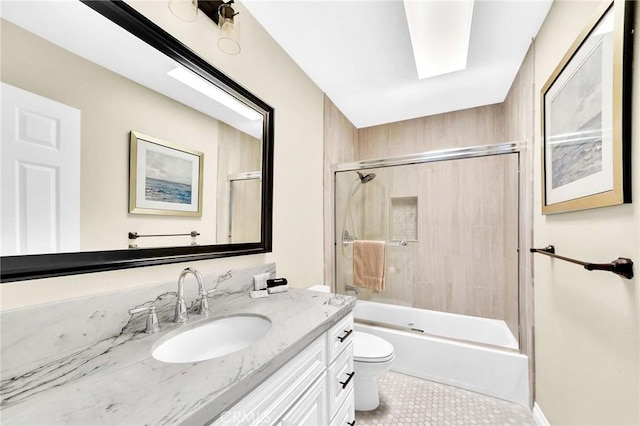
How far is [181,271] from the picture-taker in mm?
1134

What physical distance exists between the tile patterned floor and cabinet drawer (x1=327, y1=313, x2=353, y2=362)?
0.72 m

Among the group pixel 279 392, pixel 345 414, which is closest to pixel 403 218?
pixel 345 414

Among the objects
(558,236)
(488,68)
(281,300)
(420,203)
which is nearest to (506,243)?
(420,203)

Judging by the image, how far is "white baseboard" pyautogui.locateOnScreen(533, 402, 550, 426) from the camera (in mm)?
1494

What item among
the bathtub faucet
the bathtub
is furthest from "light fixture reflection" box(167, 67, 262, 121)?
the bathtub

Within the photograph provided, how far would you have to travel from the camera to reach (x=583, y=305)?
3.61 ft

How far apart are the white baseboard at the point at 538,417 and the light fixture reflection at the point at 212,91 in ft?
7.98

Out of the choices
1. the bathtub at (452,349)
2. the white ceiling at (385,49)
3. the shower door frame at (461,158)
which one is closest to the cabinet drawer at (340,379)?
the bathtub at (452,349)

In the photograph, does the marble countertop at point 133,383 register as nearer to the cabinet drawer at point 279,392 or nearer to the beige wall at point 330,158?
the cabinet drawer at point 279,392

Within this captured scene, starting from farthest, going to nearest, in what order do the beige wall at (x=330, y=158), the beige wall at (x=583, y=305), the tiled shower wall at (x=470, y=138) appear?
the beige wall at (x=330, y=158) → the tiled shower wall at (x=470, y=138) → the beige wall at (x=583, y=305)

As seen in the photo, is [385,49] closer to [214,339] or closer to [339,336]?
[339,336]

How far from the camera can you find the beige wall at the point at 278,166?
2.76ft

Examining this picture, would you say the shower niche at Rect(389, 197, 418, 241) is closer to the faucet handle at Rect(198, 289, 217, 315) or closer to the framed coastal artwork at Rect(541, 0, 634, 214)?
the framed coastal artwork at Rect(541, 0, 634, 214)

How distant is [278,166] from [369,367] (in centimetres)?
142
